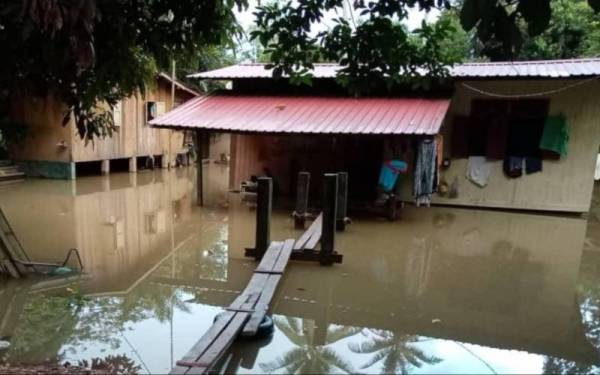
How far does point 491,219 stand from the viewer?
10.0m

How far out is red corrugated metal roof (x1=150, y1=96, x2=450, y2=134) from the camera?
921 cm

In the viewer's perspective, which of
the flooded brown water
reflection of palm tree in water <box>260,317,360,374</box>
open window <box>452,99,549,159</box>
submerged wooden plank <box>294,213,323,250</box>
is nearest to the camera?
reflection of palm tree in water <box>260,317,360,374</box>

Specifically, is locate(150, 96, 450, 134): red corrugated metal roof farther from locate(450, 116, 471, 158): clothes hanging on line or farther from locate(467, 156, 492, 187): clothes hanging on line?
locate(467, 156, 492, 187): clothes hanging on line

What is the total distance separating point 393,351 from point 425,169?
591 centimetres

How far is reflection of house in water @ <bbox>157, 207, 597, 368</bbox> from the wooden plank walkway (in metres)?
0.24

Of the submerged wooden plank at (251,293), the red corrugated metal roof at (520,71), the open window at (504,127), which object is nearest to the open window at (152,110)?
the red corrugated metal roof at (520,71)

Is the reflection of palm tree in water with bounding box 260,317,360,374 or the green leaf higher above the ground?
the green leaf

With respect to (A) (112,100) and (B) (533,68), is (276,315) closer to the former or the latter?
(A) (112,100)

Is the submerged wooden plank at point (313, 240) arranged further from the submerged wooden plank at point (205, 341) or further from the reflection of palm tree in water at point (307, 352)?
the submerged wooden plank at point (205, 341)

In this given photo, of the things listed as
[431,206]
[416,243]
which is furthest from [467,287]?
[431,206]

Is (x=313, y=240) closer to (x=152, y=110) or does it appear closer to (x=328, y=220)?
(x=328, y=220)

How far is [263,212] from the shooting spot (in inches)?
251

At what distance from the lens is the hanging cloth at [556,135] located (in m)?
10.2

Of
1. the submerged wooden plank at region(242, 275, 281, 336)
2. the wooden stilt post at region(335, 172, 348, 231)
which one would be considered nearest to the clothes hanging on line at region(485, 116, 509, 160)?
the wooden stilt post at region(335, 172, 348, 231)
